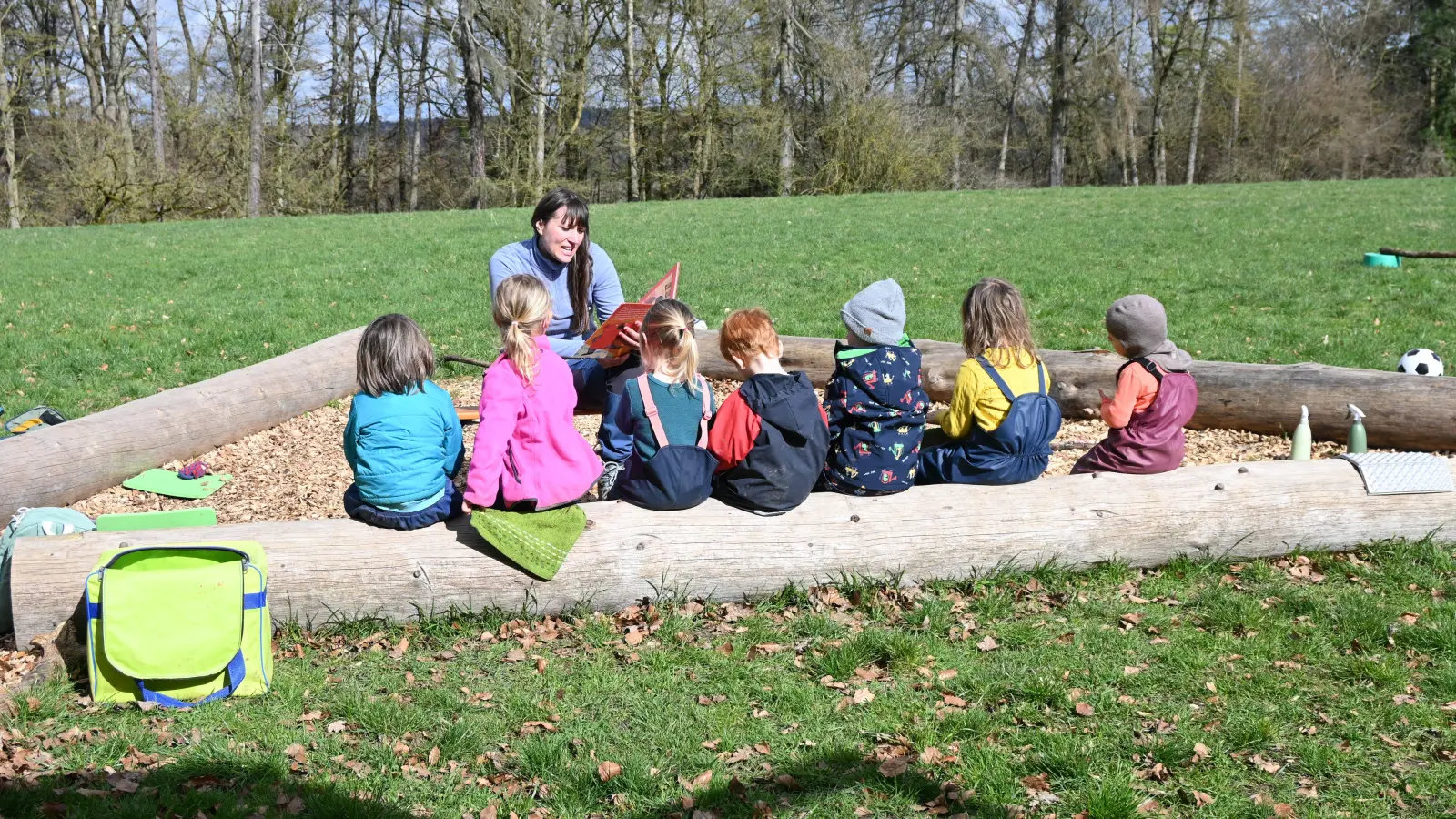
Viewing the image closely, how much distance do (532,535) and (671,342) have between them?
1061 millimetres

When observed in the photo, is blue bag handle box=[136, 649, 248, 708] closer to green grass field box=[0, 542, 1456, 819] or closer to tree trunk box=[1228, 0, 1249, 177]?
green grass field box=[0, 542, 1456, 819]

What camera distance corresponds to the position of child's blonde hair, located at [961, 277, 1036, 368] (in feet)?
16.3

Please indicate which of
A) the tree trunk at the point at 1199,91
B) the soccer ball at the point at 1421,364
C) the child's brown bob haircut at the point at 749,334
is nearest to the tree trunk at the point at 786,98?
the tree trunk at the point at 1199,91

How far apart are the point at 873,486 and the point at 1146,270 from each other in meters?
8.99

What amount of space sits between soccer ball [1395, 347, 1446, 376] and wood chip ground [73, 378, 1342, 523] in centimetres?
87

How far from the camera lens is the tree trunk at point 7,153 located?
92.1 feet

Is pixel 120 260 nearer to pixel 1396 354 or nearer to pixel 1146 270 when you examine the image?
pixel 1146 270

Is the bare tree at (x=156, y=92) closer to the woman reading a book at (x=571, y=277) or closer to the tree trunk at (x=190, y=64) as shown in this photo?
the tree trunk at (x=190, y=64)

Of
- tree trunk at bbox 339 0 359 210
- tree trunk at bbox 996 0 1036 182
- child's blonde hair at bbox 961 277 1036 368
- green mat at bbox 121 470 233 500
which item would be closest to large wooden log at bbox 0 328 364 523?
green mat at bbox 121 470 233 500

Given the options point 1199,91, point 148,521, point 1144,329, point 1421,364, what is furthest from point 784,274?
point 1199,91

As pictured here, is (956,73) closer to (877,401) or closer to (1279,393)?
(1279,393)

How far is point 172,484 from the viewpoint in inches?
255

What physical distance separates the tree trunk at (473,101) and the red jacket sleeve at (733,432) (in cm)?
2773

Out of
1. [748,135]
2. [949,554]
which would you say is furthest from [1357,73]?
[949,554]
